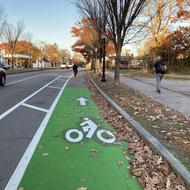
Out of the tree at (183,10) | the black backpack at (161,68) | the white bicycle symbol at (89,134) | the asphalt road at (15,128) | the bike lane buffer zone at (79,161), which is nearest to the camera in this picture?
the bike lane buffer zone at (79,161)

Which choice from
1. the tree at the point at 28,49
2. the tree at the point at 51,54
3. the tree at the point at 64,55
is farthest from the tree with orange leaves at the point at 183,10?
the tree at the point at 64,55

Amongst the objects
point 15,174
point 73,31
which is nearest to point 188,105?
point 15,174

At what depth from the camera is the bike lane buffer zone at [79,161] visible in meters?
4.79

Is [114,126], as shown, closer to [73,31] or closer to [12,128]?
[12,128]

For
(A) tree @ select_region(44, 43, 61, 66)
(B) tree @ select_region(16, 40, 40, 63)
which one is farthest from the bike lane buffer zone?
(A) tree @ select_region(44, 43, 61, 66)

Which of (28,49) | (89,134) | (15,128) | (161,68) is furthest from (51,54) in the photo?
(89,134)

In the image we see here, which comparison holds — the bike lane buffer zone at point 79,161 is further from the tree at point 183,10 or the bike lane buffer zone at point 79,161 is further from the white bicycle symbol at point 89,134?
the tree at point 183,10

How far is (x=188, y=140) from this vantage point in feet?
22.0

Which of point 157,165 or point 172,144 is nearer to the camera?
point 157,165

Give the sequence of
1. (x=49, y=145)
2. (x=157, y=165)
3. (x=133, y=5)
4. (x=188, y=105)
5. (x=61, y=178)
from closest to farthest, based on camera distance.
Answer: (x=61, y=178), (x=157, y=165), (x=49, y=145), (x=188, y=105), (x=133, y=5)

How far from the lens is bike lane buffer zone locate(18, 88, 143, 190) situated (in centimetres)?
479

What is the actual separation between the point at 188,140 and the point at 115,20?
45.3 feet

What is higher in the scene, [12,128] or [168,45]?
[168,45]

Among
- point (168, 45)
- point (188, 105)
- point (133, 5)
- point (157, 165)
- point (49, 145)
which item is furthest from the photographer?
point (168, 45)
